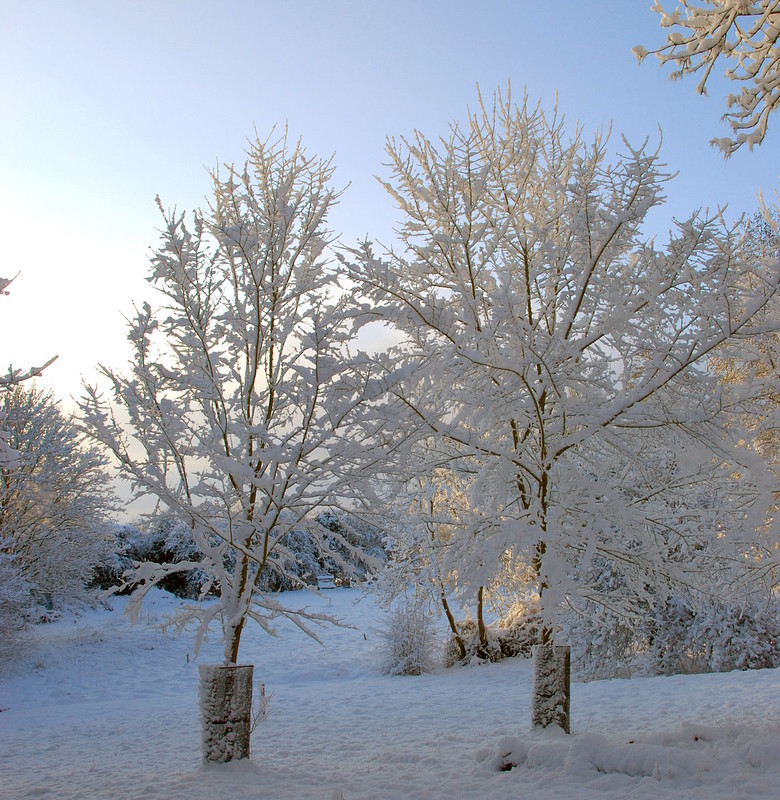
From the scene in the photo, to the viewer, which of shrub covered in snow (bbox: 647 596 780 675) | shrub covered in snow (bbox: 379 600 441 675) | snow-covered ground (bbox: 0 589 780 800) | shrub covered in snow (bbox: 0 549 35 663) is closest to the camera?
snow-covered ground (bbox: 0 589 780 800)

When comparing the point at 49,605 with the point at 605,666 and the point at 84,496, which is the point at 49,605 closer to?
the point at 84,496

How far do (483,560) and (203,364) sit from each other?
329 centimetres

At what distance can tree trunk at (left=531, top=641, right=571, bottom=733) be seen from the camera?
595 centimetres

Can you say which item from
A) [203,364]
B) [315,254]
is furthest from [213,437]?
[315,254]

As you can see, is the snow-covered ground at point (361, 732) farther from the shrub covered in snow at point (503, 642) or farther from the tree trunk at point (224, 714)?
the shrub covered in snow at point (503, 642)

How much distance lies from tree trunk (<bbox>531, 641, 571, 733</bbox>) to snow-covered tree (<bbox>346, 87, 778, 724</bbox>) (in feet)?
0.60

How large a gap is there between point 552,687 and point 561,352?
3374 mm

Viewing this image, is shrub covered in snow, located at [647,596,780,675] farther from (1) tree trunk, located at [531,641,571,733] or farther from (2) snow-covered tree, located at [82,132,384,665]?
(2) snow-covered tree, located at [82,132,384,665]

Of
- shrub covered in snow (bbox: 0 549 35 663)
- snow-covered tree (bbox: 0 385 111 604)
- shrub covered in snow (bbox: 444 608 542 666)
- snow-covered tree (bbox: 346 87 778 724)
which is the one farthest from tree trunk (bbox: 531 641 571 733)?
snow-covered tree (bbox: 0 385 111 604)

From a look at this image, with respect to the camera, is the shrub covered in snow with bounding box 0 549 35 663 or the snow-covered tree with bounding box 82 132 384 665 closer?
the snow-covered tree with bounding box 82 132 384 665

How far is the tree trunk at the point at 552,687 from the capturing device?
5.95m

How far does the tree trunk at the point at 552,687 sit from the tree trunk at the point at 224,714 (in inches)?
113

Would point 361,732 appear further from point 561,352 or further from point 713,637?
point 713,637

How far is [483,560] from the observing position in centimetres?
527
